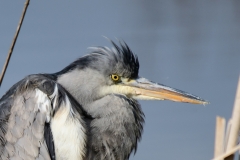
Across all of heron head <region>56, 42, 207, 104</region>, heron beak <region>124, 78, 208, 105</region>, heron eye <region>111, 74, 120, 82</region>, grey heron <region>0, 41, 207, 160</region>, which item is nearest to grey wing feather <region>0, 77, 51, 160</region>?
grey heron <region>0, 41, 207, 160</region>

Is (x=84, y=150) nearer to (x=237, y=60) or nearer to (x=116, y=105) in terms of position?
(x=116, y=105)

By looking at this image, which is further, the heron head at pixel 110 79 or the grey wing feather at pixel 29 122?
the heron head at pixel 110 79

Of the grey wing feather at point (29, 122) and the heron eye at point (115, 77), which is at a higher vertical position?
the heron eye at point (115, 77)

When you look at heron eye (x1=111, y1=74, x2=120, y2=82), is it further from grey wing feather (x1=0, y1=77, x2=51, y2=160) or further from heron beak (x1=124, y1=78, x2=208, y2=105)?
grey wing feather (x1=0, y1=77, x2=51, y2=160)

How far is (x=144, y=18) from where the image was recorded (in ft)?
27.2

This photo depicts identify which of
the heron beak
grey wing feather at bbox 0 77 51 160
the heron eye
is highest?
the heron eye

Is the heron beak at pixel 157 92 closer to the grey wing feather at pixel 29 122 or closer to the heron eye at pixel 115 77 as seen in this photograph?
the heron eye at pixel 115 77

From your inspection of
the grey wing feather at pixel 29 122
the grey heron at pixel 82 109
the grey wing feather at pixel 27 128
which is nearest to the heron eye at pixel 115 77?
the grey heron at pixel 82 109

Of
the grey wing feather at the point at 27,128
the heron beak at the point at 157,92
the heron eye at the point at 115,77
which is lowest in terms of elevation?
the grey wing feather at the point at 27,128

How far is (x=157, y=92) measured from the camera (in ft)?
14.1

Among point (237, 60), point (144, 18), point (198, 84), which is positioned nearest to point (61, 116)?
point (198, 84)

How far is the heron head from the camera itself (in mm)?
4254

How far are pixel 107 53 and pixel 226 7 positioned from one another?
14.2ft

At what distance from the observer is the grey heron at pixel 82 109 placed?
13.3 feet
